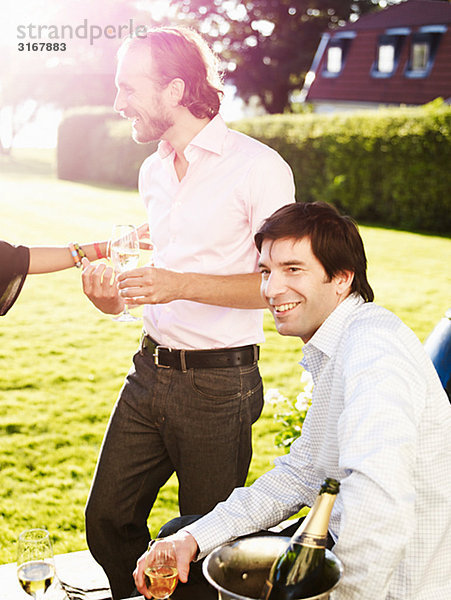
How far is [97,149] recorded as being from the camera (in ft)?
94.6

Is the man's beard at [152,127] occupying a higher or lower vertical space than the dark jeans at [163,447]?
higher

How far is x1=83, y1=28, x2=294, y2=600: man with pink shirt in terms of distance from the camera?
9.68ft

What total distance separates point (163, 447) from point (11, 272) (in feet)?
3.41

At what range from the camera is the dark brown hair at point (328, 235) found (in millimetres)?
2145

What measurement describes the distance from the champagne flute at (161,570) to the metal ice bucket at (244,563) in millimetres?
316

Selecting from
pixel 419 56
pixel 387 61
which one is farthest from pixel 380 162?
pixel 387 61

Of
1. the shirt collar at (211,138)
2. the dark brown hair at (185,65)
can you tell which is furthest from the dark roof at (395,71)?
the shirt collar at (211,138)

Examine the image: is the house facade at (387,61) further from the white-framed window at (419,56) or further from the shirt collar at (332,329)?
the shirt collar at (332,329)

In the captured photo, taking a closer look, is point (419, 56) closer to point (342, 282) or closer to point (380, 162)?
point (380, 162)

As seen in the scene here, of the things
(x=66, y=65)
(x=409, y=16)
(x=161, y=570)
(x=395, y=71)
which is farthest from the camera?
(x=66, y=65)

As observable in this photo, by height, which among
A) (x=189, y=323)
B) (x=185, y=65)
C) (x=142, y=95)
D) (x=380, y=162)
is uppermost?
(x=185, y=65)

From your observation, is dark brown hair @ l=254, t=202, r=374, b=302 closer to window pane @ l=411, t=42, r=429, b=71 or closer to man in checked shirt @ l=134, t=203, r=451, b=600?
man in checked shirt @ l=134, t=203, r=451, b=600

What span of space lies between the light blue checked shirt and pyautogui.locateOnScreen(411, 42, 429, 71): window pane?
28159 mm

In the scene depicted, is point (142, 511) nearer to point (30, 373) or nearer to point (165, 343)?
point (165, 343)
